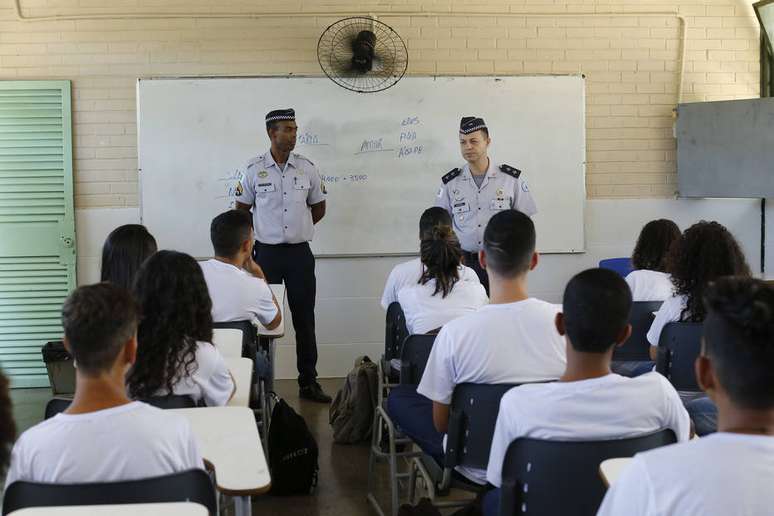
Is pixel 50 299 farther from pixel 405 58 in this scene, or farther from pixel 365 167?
pixel 405 58

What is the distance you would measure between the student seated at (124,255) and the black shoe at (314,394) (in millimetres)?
2351

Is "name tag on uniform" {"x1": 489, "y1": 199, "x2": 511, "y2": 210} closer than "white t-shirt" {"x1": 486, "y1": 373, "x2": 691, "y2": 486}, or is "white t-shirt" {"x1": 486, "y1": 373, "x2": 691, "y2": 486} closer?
"white t-shirt" {"x1": 486, "y1": 373, "x2": 691, "y2": 486}

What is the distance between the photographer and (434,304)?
346 centimetres

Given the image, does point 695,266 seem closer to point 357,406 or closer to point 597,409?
point 597,409

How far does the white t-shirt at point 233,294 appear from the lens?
3.45 metres

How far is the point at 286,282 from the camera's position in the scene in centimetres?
538

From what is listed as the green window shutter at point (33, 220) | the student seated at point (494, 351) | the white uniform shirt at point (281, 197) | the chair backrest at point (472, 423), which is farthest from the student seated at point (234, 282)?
the green window shutter at point (33, 220)

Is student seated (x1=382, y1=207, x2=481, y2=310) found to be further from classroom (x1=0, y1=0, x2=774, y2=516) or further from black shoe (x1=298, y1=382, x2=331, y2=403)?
black shoe (x1=298, y1=382, x2=331, y2=403)

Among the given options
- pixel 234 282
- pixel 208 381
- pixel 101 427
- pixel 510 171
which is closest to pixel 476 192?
pixel 510 171

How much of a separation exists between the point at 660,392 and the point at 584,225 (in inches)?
175

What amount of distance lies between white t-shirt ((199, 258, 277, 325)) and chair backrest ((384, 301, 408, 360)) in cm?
61

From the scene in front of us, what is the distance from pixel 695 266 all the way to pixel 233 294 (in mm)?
1782

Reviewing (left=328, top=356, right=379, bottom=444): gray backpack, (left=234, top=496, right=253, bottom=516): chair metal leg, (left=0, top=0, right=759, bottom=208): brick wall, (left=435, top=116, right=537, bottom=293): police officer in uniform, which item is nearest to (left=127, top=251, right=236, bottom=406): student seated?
(left=234, top=496, right=253, bottom=516): chair metal leg

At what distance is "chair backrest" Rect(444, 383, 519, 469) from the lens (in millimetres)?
2369
